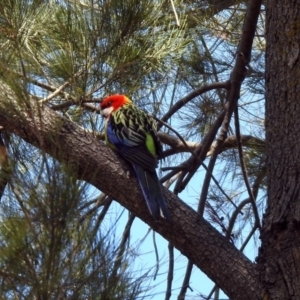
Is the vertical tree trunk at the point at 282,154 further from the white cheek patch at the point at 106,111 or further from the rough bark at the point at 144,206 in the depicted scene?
the white cheek patch at the point at 106,111

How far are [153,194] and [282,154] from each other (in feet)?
1.08

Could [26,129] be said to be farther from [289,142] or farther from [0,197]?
[289,142]

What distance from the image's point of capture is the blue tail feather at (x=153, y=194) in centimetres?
202

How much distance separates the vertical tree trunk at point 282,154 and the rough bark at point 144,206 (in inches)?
2.4

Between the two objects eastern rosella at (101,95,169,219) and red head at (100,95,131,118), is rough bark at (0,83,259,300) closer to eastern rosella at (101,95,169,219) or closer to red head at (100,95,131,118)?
eastern rosella at (101,95,169,219)

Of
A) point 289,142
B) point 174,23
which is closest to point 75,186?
point 289,142

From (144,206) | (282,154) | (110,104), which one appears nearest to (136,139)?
(110,104)

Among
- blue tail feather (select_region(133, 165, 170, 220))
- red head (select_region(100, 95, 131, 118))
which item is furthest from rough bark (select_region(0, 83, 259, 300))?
red head (select_region(100, 95, 131, 118))

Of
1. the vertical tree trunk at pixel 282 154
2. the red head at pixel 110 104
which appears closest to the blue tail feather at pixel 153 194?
the vertical tree trunk at pixel 282 154

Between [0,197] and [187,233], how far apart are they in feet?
1.60

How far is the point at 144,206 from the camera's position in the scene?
207cm

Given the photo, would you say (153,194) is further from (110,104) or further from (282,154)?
(110,104)

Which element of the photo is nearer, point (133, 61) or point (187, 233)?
point (187, 233)

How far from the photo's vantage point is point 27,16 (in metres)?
2.35
